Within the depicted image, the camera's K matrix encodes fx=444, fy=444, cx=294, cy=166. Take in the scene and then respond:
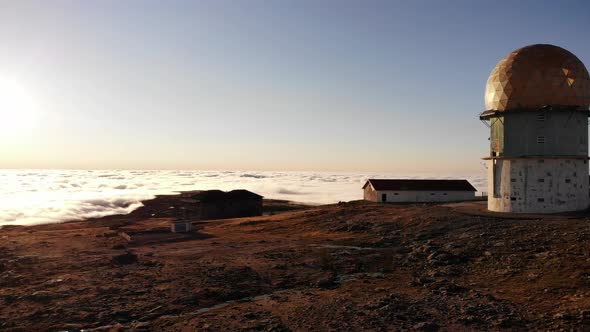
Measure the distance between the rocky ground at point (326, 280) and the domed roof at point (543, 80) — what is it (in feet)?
24.5

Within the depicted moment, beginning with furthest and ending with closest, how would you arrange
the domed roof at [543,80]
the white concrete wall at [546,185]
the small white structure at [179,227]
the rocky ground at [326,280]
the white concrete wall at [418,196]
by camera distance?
the white concrete wall at [418,196] < the small white structure at [179,227] < the white concrete wall at [546,185] < the domed roof at [543,80] < the rocky ground at [326,280]

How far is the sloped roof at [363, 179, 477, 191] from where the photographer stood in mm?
47812

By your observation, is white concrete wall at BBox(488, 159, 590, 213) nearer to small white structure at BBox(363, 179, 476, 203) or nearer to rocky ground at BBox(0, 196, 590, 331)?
rocky ground at BBox(0, 196, 590, 331)

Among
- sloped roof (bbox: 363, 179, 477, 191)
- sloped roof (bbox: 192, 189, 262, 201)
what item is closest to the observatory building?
sloped roof (bbox: 363, 179, 477, 191)

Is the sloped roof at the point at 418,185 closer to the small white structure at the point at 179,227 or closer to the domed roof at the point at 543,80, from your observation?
the domed roof at the point at 543,80

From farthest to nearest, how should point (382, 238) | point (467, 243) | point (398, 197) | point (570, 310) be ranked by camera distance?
1. point (398, 197)
2. point (382, 238)
3. point (467, 243)
4. point (570, 310)

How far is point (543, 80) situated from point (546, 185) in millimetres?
6729

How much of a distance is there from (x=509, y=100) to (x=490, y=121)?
2624mm

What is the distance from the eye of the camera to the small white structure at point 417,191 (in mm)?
47125

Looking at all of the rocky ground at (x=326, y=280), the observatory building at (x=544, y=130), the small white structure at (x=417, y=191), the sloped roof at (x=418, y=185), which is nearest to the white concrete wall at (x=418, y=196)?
the small white structure at (x=417, y=191)

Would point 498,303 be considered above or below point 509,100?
below

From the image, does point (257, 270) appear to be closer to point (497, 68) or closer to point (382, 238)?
point (382, 238)

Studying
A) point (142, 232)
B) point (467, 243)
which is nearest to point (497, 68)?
point (467, 243)

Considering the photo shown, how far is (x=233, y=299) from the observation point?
16344 mm
